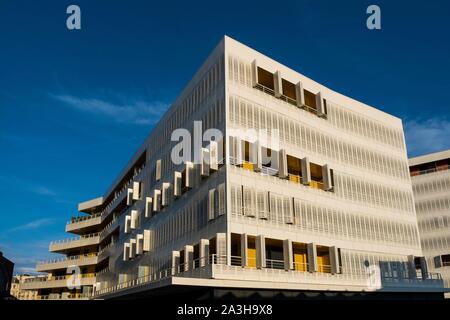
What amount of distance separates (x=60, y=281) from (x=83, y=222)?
11.7 meters

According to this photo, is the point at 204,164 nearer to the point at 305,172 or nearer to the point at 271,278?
the point at 305,172

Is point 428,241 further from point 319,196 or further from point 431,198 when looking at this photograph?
point 319,196

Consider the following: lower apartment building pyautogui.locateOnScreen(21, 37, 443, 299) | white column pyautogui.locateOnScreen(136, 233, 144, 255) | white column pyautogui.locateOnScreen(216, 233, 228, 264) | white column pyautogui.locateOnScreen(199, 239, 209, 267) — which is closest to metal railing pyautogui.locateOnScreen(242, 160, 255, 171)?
lower apartment building pyautogui.locateOnScreen(21, 37, 443, 299)

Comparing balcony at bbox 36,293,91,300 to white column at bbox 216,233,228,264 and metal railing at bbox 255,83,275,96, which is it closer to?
white column at bbox 216,233,228,264

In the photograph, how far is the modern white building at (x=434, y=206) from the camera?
193ft

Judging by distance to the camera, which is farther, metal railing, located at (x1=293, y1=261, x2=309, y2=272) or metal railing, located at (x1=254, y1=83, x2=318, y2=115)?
metal railing, located at (x1=254, y1=83, x2=318, y2=115)

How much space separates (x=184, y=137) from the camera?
37.4 m

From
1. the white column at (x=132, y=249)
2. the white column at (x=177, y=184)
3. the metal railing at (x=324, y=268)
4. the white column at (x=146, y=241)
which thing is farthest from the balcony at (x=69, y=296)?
the metal railing at (x=324, y=268)

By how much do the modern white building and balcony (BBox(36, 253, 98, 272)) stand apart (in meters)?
51.2

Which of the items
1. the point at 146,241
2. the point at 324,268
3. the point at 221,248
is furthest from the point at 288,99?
the point at 146,241

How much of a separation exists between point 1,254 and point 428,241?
199 feet

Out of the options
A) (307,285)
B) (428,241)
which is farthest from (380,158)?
(428,241)

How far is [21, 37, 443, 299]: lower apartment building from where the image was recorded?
28703mm

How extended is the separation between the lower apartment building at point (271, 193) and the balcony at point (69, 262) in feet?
84.6
